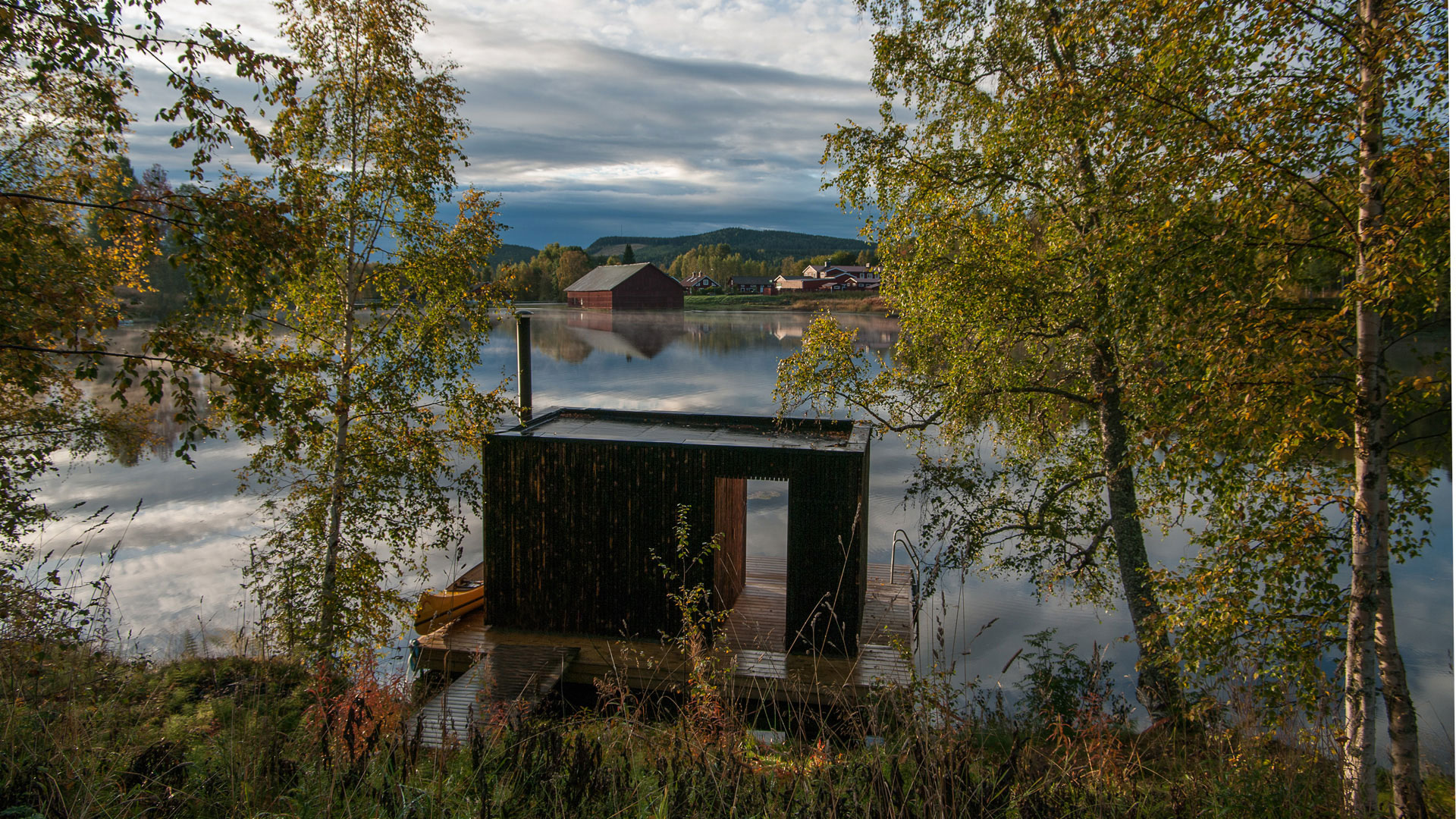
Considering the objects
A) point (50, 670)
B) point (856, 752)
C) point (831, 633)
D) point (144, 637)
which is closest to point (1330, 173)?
point (856, 752)

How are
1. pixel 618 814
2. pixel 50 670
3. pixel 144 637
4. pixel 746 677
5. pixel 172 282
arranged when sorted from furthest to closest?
1. pixel 172 282
2. pixel 144 637
3. pixel 746 677
4. pixel 50 670
5. pixel 618 814

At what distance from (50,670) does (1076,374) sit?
9.30m

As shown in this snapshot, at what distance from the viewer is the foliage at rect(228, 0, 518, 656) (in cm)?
782

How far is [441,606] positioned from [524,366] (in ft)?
10.6

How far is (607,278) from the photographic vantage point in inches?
1011

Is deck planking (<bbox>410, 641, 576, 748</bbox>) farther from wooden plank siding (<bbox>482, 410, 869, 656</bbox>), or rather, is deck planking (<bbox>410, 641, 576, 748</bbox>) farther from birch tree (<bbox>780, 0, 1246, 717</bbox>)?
birch tree (<bbox>780, 0, 1246, 717</bbox>)

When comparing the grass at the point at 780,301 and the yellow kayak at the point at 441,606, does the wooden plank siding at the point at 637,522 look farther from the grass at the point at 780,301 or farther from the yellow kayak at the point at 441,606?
the grass at the point at 780,301

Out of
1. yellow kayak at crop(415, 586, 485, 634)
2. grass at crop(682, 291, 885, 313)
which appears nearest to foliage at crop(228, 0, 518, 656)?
yellow kayak at crop(415, 586, 485, 634)

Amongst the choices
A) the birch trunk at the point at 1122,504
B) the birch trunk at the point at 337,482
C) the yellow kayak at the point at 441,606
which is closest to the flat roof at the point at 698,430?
the birch trunk at the point at 337,482

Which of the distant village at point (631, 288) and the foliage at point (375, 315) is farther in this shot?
the distant village at point (631, 288)

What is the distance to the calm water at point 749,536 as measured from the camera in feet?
35.1

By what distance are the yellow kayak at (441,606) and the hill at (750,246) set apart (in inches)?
2229

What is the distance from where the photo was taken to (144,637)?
11.0m

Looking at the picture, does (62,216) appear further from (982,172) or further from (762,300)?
(762,300)
